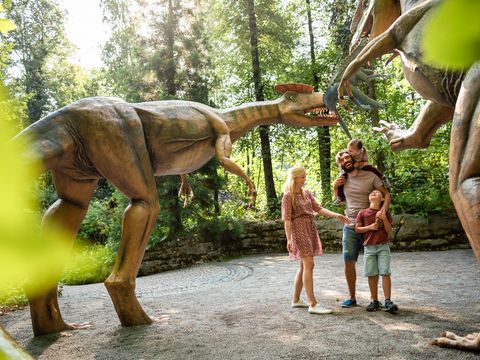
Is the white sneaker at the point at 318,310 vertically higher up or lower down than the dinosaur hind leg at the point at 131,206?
lower down

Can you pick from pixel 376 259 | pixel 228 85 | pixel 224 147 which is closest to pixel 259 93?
pixel 228 85

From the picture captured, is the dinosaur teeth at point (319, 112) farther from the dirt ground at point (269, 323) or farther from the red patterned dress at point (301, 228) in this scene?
the dirt ground at point (269, 323)

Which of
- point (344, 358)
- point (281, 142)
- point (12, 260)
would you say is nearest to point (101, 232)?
point (281, 142)

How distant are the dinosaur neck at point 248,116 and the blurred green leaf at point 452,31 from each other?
4423 millimetres

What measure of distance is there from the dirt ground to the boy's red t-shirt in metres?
0.66

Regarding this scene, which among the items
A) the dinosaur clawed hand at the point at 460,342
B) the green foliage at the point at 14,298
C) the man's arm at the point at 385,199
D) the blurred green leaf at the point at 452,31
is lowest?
the green foliage at the point at 14,298

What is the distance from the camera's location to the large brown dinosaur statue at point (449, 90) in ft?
7.68

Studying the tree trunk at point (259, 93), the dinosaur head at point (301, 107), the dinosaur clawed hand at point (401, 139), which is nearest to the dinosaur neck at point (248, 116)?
the dinosaur head at point (301, 107)

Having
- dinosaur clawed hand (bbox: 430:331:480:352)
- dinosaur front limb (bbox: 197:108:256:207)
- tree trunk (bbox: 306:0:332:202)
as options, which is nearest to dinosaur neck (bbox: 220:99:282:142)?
dinosaur front limb (bbox: 197:108:256:207)

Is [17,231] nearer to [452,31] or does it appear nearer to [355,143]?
[452,31]

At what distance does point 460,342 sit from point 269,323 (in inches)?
61.5

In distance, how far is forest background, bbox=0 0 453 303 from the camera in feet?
31.1

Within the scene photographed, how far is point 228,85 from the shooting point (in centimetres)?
1587

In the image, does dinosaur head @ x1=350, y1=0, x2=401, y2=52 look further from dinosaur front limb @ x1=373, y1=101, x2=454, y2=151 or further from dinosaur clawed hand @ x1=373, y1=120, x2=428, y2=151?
dinosaur clawed hand @ x1=373, y1=120, x2=428, y2=151
